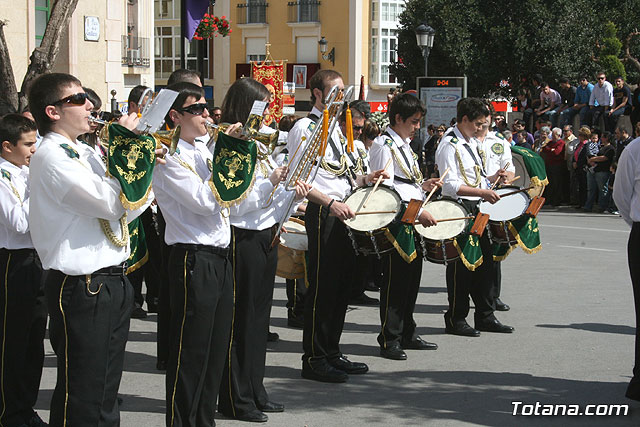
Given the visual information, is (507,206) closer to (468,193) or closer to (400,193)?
(468,193)

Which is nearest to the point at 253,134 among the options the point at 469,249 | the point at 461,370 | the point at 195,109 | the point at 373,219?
the point at 195,109

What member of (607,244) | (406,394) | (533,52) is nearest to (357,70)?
(533,52)

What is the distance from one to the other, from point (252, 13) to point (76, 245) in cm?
4733

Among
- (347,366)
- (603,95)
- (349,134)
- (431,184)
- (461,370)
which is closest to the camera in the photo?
(349,134)

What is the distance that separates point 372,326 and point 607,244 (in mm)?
7019

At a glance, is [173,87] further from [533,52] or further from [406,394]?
[533,52]

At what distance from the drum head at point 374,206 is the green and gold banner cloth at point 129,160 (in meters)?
2.91

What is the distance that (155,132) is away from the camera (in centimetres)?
464

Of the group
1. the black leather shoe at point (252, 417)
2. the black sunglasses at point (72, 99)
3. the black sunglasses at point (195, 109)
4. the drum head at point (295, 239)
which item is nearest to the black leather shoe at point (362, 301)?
the drum head at point (295, 239)

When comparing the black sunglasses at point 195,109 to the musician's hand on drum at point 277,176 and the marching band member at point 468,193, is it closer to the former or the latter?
the musician's hand on drum at point 277,176

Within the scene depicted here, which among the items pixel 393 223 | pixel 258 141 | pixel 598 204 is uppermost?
pixel 258 141

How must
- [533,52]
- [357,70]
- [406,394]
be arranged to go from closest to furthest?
1. [406,394]
2. [533,52]
3. [357,70]

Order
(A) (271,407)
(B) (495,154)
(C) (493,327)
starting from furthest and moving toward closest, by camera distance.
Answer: (B) (495,154)
(C) (493,327)
(A) (271,407)

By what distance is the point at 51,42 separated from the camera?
43.3ft
